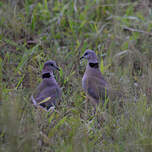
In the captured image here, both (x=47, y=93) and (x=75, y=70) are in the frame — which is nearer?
(x=47, y=93)

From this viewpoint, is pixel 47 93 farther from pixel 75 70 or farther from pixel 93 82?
pixel 75 70

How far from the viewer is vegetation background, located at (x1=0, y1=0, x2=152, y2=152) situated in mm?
3389

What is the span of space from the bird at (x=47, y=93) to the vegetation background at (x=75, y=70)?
0.39ft

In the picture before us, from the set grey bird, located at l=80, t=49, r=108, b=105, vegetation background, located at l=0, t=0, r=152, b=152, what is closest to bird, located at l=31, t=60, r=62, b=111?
vegetation background, located at l=0, t=0, r=152, b=152

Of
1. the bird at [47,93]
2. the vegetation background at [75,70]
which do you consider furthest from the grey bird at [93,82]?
the bird at [47,93]

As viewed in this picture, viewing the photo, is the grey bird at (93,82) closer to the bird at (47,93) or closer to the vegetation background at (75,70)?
the vegetation background at (75,70)

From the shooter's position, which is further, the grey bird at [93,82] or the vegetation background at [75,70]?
the grey bird at [93,82]

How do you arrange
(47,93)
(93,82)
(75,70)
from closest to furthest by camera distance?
1. (47,93)
2. (93,82)
3. (75,70)

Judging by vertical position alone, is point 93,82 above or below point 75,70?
below

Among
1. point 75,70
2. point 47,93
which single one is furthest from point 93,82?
point 47,93

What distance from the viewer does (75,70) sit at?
5.68 metres

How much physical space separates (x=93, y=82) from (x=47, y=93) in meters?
0.97

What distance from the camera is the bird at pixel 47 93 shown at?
14.6 feet

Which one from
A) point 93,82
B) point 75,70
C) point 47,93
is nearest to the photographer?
point 47,93
